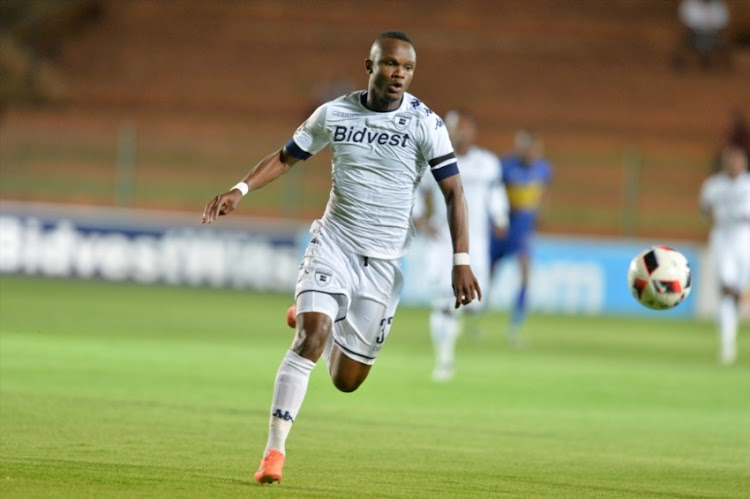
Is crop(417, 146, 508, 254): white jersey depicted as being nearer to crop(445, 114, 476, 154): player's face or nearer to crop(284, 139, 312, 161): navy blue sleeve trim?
crop(445, 114, 476, 154): player's face

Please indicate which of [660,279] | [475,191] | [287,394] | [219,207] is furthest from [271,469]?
[475,191]

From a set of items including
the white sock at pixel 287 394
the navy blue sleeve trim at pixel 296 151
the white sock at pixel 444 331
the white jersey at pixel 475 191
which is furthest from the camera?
the white jersey at pixel 475 191

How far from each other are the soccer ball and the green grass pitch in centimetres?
103

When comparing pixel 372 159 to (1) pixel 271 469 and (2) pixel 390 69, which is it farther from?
(1) pixel 271 469

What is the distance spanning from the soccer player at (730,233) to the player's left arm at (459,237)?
10.5m

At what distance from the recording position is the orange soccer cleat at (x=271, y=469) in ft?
23.2

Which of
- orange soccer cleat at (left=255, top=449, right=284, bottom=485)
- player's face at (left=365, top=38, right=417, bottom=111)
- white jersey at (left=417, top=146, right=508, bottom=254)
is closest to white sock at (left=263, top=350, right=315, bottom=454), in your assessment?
orange soccer cleat at (left=255, top=449, right=284, bottom=485)

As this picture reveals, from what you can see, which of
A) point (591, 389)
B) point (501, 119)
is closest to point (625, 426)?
point (591, 389)

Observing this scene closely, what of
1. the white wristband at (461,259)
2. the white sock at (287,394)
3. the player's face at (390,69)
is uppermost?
the player's face at (390,69)

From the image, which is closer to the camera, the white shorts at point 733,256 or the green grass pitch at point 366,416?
the green grass pitch at point 366,416

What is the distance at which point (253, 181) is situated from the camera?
7.90 metres

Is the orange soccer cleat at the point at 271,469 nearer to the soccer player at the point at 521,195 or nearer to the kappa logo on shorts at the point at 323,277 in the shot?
the kappa logo on shorts at the point at 323,277

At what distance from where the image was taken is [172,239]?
26.1 metres

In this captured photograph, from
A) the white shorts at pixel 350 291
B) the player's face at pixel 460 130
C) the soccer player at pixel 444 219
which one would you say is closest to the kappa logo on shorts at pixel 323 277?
the white shorts at pixel 350 291
